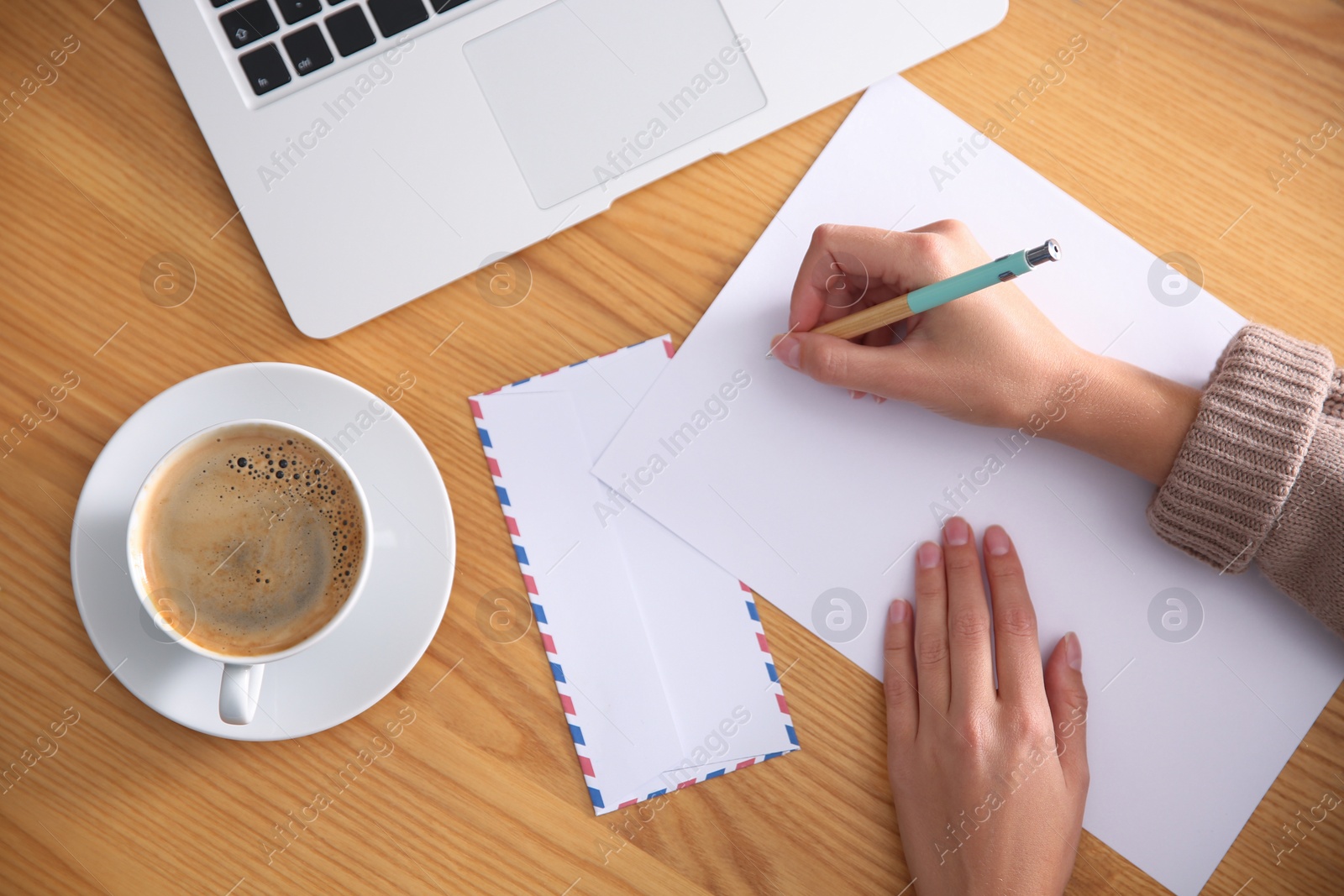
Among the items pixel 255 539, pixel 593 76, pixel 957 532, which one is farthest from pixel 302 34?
pixel 957 532

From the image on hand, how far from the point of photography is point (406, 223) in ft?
2.53

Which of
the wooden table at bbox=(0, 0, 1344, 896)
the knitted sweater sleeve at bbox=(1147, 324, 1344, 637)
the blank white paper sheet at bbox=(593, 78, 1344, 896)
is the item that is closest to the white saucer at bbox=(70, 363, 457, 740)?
the wooden table at bbox=(0, 0, 1344, 896)

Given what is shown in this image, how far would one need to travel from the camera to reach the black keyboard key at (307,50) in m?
0.75

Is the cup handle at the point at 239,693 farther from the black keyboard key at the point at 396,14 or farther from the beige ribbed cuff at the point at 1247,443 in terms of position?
the beige ribbed cuff at the point at 1247,443

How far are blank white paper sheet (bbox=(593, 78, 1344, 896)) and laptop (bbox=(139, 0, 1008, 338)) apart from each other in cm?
14

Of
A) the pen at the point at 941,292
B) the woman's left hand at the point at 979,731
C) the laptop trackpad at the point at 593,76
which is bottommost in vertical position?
the woman's left hand at the point at 979,731

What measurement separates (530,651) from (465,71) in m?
0.53

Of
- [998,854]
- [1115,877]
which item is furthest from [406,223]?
[1115,877]

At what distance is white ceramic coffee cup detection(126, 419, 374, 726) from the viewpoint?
650mm

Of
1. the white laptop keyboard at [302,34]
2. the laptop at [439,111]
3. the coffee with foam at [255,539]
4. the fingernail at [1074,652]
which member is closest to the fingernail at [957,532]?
the fingernail at [1074,652]

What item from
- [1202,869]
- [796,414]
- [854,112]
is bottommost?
[1202,869]

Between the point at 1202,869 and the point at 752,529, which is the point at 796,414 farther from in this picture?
the point at 1202,869

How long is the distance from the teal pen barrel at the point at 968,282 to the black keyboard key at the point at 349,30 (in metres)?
0.52

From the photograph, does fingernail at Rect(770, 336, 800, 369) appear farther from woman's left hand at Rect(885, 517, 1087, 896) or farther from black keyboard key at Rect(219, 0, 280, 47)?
black keyboard key at Rect(219, 0, 280, 47)
